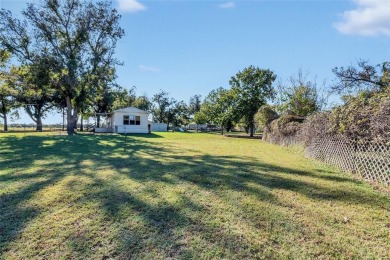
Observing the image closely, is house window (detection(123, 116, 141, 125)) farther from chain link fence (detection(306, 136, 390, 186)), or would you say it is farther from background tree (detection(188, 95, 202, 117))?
background tree (detection(188, 95, 202, 117))

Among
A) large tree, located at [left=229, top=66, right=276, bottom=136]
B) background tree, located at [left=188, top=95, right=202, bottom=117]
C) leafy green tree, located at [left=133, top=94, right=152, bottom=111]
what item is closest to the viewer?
large tree, located at [left=229, top=66, right=276, bottom=136]

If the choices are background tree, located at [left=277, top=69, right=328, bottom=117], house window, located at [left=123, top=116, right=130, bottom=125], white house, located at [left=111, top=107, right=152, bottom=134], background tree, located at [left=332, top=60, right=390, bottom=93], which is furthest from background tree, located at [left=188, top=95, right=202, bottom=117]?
background tree, located at [left=332, top=60, right=390, bottom=93]

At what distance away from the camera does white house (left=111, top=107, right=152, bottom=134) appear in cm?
2436

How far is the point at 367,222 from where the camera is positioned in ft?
9.89

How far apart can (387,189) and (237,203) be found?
3.36 meters

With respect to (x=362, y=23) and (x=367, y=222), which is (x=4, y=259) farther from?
(x=362, y=23)

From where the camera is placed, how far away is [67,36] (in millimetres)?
19984

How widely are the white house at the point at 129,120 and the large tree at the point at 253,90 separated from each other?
36.9 ft

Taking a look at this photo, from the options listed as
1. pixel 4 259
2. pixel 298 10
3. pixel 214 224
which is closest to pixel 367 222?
pixel 214 224

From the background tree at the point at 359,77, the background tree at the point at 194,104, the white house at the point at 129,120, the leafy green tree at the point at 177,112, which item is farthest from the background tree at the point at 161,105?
the background tree at the point at 359,77

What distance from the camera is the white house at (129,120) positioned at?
79.9 feet

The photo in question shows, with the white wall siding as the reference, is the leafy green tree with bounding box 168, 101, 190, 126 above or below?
above

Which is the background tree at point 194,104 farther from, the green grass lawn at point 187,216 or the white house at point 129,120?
the green grass lawn at point 187,216

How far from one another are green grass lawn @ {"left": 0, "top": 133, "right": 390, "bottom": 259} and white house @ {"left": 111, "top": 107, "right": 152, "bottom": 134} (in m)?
19.7
